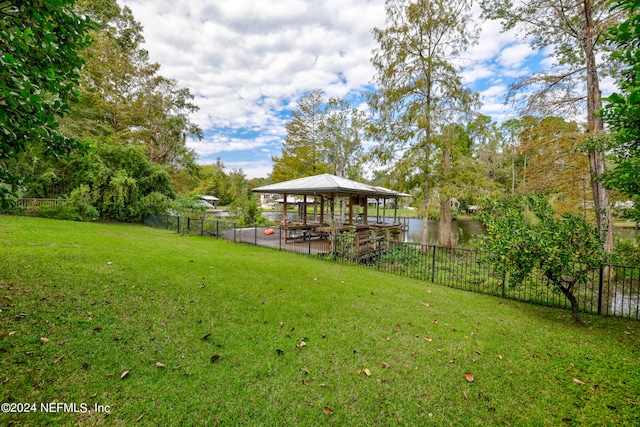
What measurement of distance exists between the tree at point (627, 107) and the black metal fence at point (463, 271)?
85.0 inches

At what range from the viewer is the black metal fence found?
5.76m

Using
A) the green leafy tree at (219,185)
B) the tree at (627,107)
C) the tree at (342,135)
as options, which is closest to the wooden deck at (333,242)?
the tree at (627,107)

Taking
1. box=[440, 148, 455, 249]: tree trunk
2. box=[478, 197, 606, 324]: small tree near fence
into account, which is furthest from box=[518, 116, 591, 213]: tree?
box=[478, 197, 606, 324]: small tree near fence

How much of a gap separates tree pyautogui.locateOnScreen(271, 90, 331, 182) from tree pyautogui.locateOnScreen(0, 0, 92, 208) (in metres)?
19.8

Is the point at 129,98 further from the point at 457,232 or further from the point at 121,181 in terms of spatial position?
the point at 457,232

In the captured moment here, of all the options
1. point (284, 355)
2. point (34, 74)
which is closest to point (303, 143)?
point (34, 74)

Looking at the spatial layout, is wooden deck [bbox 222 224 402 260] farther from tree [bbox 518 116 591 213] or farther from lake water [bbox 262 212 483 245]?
tree [bbox 518 116 591 213]

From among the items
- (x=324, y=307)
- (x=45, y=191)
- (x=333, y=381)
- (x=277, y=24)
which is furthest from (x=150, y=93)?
(x=333, y=381)

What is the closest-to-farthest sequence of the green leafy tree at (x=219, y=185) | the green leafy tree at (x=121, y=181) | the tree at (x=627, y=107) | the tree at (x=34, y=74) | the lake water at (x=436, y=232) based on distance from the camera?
the tree at (x=34, y=74), the tree at (x=627, y=107), the green leafy tree at (x=121, y=181), the lake water at (x=436, y=232), the green leafy tree at (x=219, y=185)

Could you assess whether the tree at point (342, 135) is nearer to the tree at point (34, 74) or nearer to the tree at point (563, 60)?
the tree at point (563, 60)

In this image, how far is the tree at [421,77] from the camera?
12367mm

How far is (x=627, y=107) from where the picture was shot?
104 inches

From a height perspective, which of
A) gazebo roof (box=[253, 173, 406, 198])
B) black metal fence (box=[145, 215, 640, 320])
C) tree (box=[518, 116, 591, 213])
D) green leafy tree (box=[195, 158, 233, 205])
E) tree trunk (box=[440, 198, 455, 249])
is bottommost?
black metal fence (box=[145, 215, 640, 320])

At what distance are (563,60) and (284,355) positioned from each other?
14.2 meters
